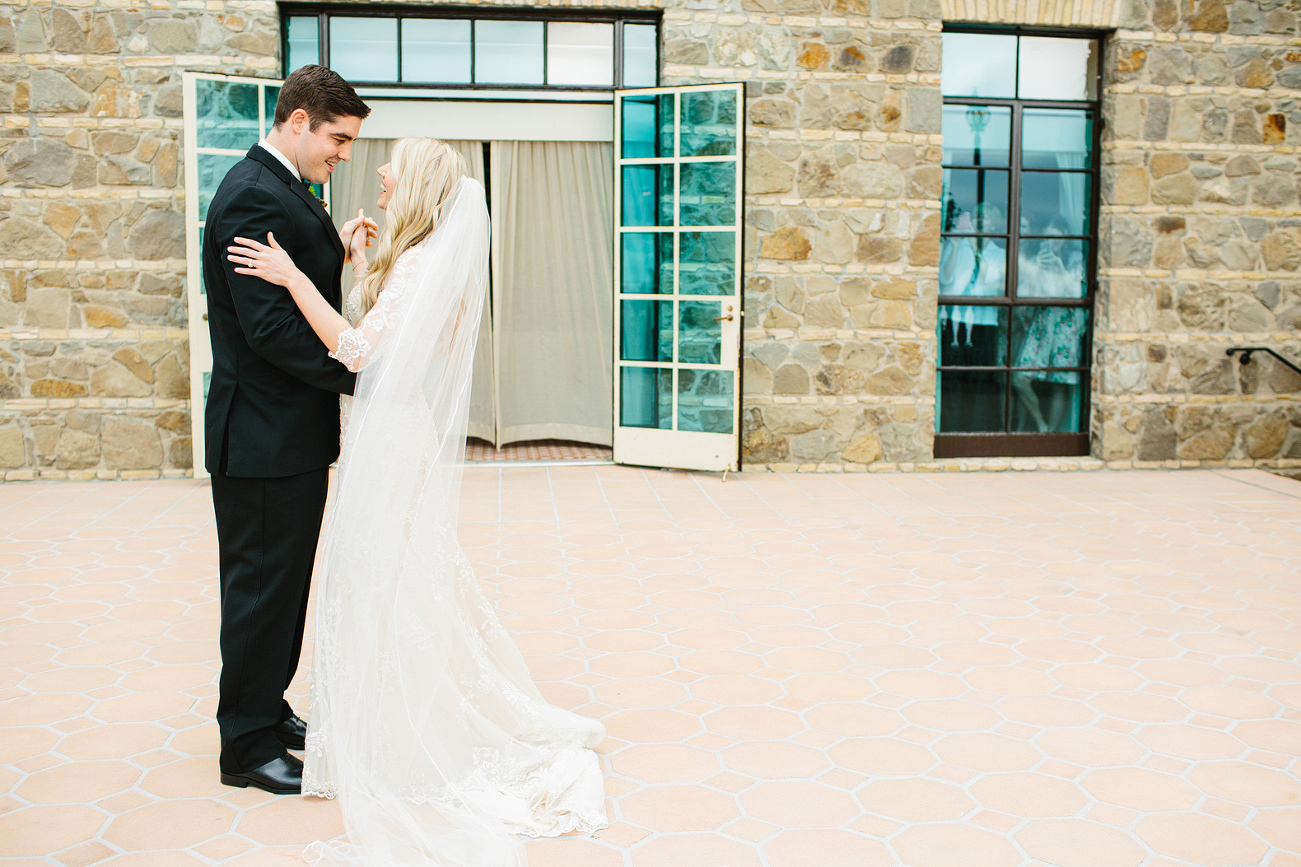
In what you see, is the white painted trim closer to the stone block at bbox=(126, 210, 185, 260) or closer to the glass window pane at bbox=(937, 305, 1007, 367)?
the stone block at bbox=(126, 210, 185, 260)

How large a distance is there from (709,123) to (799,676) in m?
3.90

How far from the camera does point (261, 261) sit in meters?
2.18

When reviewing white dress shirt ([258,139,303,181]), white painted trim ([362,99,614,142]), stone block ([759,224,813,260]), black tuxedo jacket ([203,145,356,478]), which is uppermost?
white painted trim ([362,99,614,142])

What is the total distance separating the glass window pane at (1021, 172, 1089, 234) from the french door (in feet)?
15.5

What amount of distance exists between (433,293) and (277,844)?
123 centimetres

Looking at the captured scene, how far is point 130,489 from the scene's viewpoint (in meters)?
5.86

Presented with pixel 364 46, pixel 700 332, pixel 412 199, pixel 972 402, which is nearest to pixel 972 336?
pixel 972 402

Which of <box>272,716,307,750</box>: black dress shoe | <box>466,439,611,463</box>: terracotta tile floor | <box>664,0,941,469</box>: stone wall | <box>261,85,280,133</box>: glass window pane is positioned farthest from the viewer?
<box>466,439,611,463</box>: terracotta tile floor

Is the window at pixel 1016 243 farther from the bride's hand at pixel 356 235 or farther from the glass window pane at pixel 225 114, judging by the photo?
the bride's hand at pixel 356 235

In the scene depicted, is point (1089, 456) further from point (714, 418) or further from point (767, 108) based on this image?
point (767, 108)

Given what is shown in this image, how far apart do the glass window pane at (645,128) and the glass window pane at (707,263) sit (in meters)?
0.56

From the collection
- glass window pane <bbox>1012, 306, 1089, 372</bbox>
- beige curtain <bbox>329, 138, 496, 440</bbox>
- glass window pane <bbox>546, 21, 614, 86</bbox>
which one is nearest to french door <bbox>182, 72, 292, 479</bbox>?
beige curtain <bbox>329, 138, 496, 440</bbox>

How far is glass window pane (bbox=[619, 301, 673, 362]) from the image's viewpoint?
634 centimetres

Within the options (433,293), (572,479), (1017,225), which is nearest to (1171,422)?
(1017,225)
